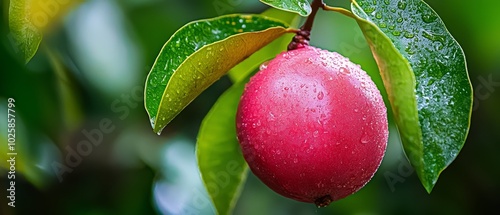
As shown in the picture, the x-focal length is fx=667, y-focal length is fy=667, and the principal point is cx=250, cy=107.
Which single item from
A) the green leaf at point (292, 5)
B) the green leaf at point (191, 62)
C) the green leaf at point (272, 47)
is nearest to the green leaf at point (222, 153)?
the green leaf at point (272, 47)

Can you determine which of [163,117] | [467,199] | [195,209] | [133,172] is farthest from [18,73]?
[467,199]

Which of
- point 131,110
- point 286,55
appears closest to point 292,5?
point 286,55

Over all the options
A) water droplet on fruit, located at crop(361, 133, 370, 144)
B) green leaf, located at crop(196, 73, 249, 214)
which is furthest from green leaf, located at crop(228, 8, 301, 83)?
water droplet on fruit, located at crop(361, 133, 370, 144)

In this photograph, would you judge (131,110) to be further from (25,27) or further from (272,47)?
(25,27)

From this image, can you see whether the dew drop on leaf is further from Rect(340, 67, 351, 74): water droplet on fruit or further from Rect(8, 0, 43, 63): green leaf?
Rect(8, 0, 43, 63): green leaf

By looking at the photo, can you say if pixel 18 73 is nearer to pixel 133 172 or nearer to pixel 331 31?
pixel 133 172

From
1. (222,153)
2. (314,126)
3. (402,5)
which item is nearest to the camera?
(314,126)
